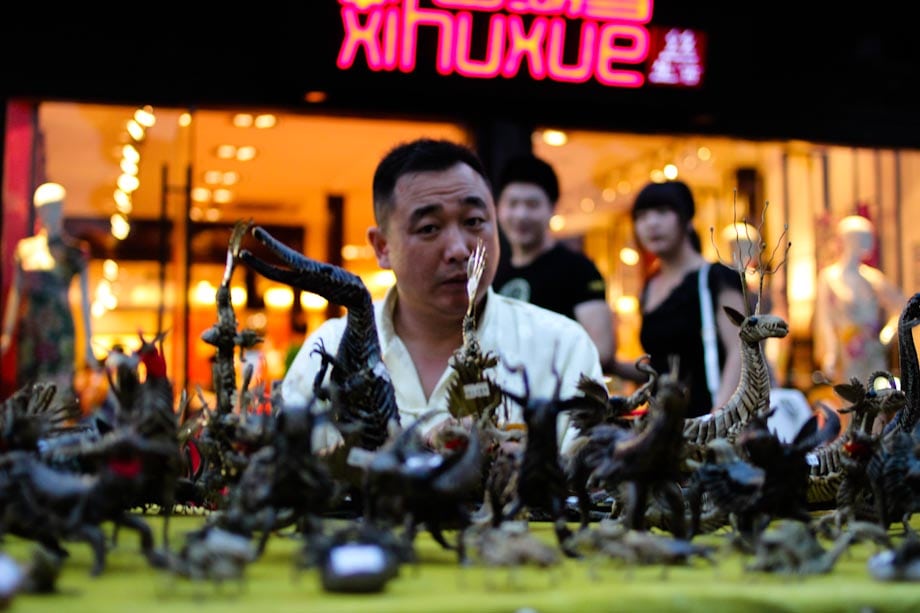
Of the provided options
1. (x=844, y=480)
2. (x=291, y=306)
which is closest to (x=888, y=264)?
(x=291, y=306)

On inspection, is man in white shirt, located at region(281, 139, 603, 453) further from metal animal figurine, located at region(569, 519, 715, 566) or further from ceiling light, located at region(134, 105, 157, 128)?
ceiling light, located at region(134, 105, 157, 128)

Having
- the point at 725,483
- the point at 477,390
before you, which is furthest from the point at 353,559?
the point at 477,390

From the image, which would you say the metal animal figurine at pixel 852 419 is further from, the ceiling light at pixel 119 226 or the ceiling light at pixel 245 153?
the ceiling light at pixel 245 153

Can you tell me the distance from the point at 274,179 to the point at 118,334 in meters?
1.92

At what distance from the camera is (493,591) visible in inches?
47.1

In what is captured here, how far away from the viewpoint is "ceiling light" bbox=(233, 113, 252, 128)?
266 inches

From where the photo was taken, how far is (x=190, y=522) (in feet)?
5.94

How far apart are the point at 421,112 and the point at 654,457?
5471 millimetres

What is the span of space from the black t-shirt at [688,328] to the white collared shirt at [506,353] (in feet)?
3.58

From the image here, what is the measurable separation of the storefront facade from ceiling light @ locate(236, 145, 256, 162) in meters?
0.07

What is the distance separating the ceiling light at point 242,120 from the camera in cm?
676

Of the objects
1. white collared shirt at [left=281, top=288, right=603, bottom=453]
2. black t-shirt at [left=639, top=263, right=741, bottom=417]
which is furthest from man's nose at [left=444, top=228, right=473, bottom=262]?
black t-shirt at [left=639, top=263, right=741, bottom=417]

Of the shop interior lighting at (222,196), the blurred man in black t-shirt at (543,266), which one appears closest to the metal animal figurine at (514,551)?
the blurred man in black t-shirt at (543,266)

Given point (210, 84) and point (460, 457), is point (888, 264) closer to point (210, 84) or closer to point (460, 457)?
point (210, 84)
